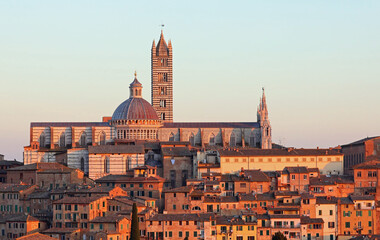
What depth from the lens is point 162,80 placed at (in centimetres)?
11900

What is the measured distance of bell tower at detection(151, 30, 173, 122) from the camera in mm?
117938

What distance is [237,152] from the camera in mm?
94188

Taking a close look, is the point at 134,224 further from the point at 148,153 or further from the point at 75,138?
the point at 75,138

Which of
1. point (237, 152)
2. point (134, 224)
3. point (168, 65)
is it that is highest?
point (168, 65)

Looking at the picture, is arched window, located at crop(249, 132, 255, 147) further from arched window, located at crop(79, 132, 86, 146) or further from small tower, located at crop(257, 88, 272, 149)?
arched window, located at crop(79, 132, 86, 146)

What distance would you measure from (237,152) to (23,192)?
1875 centimetres

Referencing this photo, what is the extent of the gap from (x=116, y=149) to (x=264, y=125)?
15.6 meters

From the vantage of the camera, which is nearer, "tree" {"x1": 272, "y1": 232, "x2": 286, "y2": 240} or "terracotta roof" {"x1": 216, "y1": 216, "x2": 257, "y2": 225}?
"tree" {"x1": 272, "y1": 232, "x2": 286, "y2": 240}

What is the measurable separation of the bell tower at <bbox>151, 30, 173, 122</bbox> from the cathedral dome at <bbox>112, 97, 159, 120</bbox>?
827 centimetres

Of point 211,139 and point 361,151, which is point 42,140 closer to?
point 211,139

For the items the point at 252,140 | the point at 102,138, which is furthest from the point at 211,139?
the point at 102,138

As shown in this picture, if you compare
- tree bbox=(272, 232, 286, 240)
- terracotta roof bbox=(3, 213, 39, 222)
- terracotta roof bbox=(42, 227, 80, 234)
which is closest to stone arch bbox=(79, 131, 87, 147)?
terracotta roof bbox=(3, 213, 39, 222)

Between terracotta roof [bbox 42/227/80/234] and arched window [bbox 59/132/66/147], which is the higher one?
arched window [bbox 59/132/66/147]

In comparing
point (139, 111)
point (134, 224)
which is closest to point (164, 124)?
point (139, 111)
